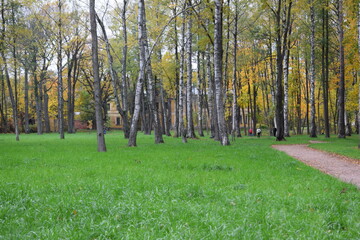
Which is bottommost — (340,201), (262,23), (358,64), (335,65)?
(340,201)

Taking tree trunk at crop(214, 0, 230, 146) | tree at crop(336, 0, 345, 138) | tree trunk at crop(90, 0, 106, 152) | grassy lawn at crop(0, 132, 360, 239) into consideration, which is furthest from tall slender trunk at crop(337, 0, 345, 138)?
grassy lawn at crop(0, 132, 360, 239)

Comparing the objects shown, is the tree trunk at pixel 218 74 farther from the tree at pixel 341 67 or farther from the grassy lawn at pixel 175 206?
the tree at pixel 341 67

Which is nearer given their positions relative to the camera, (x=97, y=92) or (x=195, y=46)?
(x=97, y=92)

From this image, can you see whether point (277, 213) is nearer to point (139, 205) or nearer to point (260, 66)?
point (139, 205)

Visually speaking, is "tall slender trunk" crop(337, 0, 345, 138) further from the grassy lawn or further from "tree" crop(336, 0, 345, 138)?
the grassy lawn

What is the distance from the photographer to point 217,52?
16703 mm

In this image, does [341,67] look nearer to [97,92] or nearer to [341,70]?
[341,70]

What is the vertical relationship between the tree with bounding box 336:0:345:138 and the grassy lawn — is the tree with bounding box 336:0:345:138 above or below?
above

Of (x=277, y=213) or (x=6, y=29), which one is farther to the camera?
(x=6, y=29)

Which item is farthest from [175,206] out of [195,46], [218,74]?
[195,46]

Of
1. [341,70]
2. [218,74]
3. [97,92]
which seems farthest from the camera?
[341,70]

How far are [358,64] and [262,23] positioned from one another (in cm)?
1124

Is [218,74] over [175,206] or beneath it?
over

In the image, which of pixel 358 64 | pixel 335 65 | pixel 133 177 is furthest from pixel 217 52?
pixel 335 65
